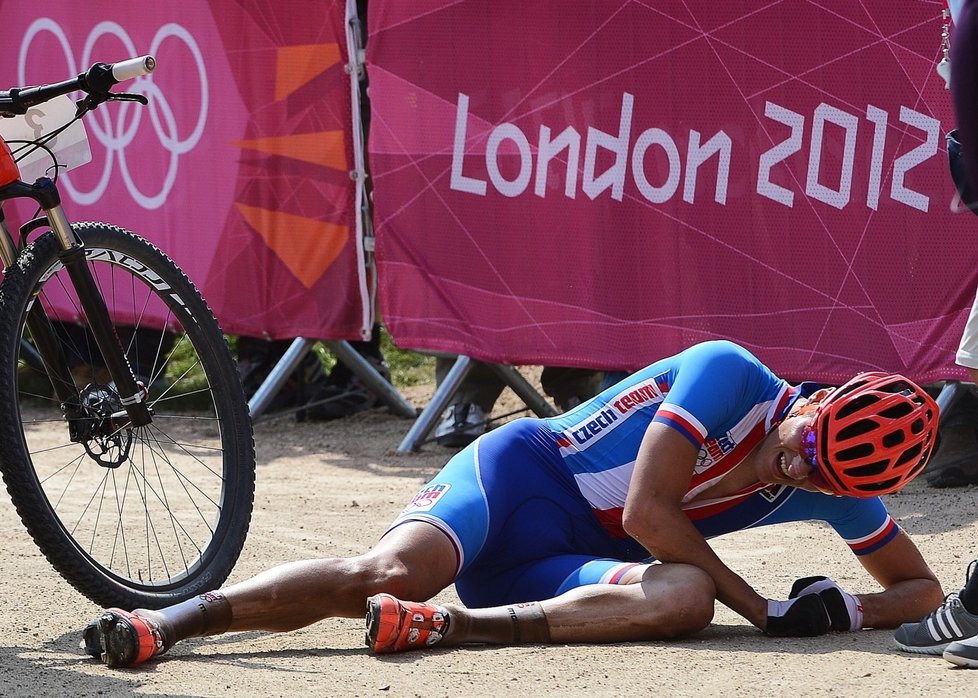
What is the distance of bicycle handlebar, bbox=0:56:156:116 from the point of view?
12.1 feet

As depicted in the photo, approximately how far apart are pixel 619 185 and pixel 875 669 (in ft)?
9.59

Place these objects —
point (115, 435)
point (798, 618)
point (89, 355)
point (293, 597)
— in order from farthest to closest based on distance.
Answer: point (89, 355)
point (115, 435)
point (798, 618)
point (293, 597)

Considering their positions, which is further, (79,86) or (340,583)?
(79,86)

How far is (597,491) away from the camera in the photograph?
3.92 metres

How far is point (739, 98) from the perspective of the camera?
18.1 ft

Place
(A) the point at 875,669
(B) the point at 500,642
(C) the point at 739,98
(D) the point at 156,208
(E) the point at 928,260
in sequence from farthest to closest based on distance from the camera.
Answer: (D) the point at 156,208 < (C) the point at 739,98 < (E) the point at 928,260 < (B) the point at 500,642 < (A) the point at 875,669

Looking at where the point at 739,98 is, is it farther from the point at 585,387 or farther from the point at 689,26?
the point at 585,387

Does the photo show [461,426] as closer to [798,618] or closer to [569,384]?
[569,384]

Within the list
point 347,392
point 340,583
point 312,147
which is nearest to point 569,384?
point 347,392

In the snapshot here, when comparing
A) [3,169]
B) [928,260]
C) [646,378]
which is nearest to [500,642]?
[646,378]

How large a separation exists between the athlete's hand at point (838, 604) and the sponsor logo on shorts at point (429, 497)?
933 millimetres

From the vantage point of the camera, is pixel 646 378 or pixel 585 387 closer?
pixel 646 378

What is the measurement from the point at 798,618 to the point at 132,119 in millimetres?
4960

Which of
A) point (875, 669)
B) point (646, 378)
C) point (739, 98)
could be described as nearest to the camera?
point (875, 669)
